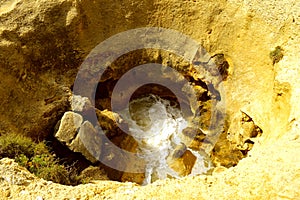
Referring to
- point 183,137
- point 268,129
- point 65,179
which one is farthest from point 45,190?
point 183,137

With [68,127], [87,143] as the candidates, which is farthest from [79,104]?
[87,143]

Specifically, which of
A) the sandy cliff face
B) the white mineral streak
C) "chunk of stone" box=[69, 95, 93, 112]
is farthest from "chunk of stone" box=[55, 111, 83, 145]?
the white mineral streak

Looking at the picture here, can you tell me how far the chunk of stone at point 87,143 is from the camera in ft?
30.9

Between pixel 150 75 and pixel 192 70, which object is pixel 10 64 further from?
pixel 192 70

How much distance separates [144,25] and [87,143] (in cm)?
505

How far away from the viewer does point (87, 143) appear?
952 cm

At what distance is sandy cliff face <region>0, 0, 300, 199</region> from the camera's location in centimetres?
956

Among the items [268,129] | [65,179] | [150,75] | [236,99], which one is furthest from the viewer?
[150,75]

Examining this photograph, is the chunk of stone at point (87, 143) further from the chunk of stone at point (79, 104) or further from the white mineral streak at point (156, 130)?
the white mineral streak at point (156, 130)

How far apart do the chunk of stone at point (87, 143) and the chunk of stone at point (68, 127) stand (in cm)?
17

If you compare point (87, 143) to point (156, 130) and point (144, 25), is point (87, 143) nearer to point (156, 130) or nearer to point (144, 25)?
point (156, 130)

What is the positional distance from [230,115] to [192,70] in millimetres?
2198

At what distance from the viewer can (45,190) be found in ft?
18.0

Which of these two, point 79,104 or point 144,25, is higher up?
→ point 144,25
